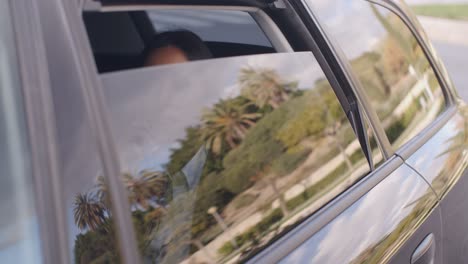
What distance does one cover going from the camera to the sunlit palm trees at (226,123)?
1569 millimetres

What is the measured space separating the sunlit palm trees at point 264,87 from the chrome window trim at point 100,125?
51 cm

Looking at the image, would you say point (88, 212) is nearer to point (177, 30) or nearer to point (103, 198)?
point (103, 198)

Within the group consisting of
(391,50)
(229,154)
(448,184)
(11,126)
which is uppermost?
(391,50)

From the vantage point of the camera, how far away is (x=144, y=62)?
1921 mm

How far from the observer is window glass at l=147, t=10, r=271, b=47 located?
2041 millimetres

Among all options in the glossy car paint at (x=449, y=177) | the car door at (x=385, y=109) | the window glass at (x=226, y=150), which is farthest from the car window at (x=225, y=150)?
the glossy car paint at (x=449, y=177)

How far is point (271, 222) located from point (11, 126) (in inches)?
28.5

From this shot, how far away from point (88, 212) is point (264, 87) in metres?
0.70

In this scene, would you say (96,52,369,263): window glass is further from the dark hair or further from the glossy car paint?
the glossy car paint

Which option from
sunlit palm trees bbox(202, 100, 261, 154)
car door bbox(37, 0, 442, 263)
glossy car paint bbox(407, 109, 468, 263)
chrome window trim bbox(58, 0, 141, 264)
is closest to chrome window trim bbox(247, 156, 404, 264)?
car door bbox(37, 0, 442, 263)

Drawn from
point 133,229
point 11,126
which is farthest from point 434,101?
point 11,126

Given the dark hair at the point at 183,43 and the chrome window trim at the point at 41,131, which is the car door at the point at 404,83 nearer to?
the dark hair at the point at 183,43

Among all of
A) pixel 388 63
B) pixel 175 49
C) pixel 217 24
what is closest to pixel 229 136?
pixel 175 49

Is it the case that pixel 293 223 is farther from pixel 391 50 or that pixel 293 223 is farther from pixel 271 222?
pixel 391 50
